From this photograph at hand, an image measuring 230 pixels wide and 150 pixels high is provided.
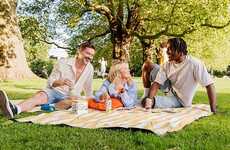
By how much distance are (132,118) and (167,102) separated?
1850 mm

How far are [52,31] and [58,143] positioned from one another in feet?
101

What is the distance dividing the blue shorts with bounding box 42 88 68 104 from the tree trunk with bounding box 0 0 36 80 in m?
12.3

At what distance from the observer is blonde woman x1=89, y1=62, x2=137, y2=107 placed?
9.00 m

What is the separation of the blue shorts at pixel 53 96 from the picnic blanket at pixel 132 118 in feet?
1.19

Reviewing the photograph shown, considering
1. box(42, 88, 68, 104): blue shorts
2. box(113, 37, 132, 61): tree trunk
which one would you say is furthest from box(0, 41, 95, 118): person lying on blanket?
box(113, 37, 132, 61): tree trunk

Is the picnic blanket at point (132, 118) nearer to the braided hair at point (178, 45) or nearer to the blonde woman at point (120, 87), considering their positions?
the blonde woman at point (120, 87)

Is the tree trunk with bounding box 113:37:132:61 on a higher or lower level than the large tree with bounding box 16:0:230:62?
lower

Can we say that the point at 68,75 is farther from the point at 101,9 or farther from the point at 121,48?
the point at 121,48

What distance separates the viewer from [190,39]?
33.3 meters

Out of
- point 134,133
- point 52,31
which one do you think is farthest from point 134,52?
point 134,133

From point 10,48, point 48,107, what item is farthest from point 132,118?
point 10,48

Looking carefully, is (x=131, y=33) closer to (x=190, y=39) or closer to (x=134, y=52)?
(x=190, y=39)

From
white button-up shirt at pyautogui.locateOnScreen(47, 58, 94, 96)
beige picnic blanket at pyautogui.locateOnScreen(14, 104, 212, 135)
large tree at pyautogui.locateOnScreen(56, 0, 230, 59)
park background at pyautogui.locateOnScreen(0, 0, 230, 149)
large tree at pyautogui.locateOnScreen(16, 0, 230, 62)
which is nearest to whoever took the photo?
park background at pyautogui.locateOnScreen(0, 0, 230, 149)

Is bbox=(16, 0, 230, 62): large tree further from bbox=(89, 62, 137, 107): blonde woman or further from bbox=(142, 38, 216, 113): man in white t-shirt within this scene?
bbox=(142, 38, 216, 113): man in white t-shirt
